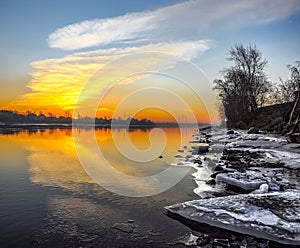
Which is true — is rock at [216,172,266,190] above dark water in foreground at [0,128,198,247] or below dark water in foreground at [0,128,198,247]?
above

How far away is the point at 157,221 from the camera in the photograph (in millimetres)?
7219

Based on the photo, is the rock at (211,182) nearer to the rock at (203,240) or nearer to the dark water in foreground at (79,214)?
the dark water in foreground at (79,214)

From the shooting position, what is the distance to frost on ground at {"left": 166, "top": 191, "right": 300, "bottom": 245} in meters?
6.12

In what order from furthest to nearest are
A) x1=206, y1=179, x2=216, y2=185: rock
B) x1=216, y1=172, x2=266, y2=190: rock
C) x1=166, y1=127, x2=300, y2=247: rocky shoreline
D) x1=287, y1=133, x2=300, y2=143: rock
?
x1=287, y1=133, x2=300, y2=143: rock, x1=206, y1=179, x2=216, y2=185: rock, x1=216, y1=172, x2=266, y2=190: rock, x1=166, y1=127, x2=300, y2=247: rocky shoreline

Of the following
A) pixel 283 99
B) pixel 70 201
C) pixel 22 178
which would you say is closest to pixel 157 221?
pixel 70 201

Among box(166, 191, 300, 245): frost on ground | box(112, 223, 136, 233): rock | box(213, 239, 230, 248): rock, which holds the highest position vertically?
box(166, 191, 300, 245): frost on ground

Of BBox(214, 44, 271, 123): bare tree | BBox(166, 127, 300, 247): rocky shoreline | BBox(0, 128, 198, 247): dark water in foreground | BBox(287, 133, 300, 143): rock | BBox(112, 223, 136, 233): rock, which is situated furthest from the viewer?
BBox(214, 44, 271, 123): bare tree

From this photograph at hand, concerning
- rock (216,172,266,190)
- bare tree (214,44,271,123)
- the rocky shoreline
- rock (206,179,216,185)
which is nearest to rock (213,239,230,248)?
the rocky shoreline

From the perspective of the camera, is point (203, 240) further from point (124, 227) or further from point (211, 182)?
point (211, 182)

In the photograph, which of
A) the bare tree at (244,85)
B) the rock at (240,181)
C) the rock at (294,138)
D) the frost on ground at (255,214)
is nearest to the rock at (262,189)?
the rock at (240,181)

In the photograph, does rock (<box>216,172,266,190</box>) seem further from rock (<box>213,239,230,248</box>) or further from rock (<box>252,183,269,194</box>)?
rock (<box>213,239,230,248</box>)

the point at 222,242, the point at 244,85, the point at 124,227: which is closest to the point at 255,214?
the point at 222,242

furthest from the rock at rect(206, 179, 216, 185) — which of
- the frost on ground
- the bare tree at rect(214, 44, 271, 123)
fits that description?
the bare tree at rect(214, 44, 271, 123)

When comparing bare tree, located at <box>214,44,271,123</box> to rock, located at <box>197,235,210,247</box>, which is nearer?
rock, located at <box>197,235,210,247</box>
